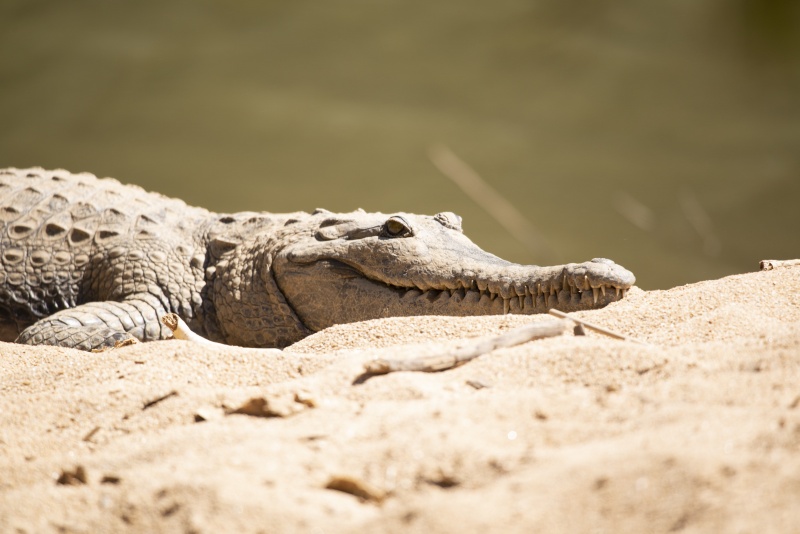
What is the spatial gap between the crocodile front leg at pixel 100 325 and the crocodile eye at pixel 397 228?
1.21 metres

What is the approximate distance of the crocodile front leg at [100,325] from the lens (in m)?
3.44

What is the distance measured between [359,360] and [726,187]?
566cm

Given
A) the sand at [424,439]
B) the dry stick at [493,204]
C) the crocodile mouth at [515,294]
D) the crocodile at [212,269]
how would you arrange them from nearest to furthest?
the sand at [424,439], the dry stick at [493,204], the crocodile mouth at [515,294], the crocodile at [212,269]

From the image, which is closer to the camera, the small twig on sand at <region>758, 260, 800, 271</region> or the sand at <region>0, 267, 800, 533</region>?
the sand at <region>0, 267, 800, 533</region>

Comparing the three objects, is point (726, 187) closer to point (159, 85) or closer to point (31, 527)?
point (159, 85)

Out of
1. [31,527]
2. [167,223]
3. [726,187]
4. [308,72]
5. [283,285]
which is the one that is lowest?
→ [31,527]

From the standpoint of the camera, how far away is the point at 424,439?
1.48 metres

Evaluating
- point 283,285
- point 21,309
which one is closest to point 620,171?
point 283,285

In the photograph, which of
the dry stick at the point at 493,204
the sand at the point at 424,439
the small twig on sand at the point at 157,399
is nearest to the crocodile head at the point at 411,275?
the dry stick at the point at 493,204

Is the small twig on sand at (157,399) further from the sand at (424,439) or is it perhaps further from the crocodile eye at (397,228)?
the crocodile eye at (397,228)

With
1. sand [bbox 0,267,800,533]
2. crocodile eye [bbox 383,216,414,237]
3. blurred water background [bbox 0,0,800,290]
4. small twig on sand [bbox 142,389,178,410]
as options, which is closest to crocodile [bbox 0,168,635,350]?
crocodile eye [bbox 383,216,414,237]

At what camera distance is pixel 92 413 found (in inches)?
76.0

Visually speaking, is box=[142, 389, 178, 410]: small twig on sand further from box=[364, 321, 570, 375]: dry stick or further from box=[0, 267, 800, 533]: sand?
box=[364, 321, 570, 375]: dry stick

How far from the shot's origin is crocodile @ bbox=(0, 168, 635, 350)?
336 centimetres
